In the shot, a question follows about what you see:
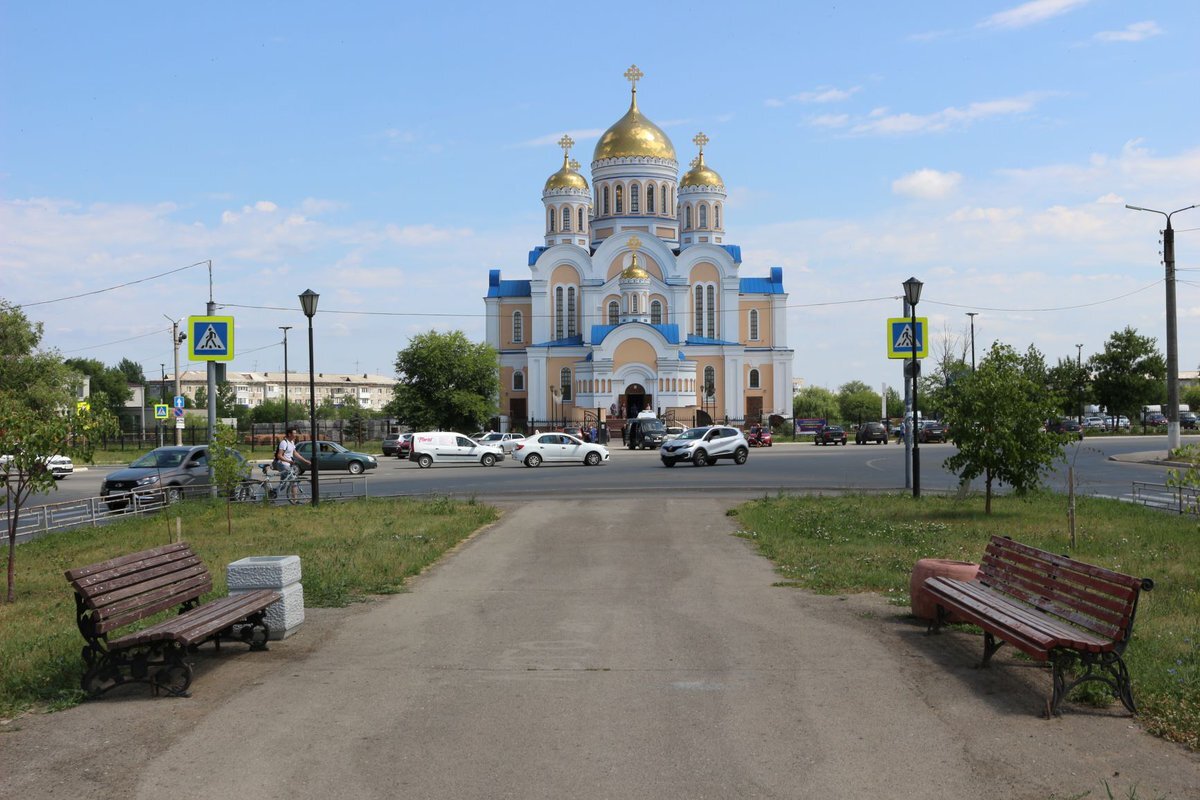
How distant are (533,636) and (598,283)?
72.6 m

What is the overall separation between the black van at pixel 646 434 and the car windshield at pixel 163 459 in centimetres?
3348

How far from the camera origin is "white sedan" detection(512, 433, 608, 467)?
43.3 m

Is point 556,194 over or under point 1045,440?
over

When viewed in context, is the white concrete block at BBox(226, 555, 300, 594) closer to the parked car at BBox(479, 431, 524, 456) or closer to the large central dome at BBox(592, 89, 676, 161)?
the parked car at BBox(479, 431, 524, 456)

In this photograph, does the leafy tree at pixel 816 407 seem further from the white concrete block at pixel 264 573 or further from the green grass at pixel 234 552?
the white concrete block at pixel 264 573

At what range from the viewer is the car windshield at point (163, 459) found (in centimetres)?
2605

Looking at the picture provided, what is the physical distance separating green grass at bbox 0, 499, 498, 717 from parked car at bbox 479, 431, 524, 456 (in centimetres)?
2573

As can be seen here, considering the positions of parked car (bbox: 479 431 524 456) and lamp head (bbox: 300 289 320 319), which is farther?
parked car (bbox: 479 431 524 456)

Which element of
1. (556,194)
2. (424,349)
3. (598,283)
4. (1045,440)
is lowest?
(1045,440)

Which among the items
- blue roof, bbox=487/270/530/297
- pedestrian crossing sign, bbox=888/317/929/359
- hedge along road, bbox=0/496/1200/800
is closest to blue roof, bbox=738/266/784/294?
blue roof, bbox=487/270/530/297

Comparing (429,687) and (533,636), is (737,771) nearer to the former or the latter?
(429,687)

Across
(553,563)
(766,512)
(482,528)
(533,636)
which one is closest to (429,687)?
(533,636)

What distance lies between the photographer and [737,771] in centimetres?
584

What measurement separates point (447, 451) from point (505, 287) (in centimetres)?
4351
